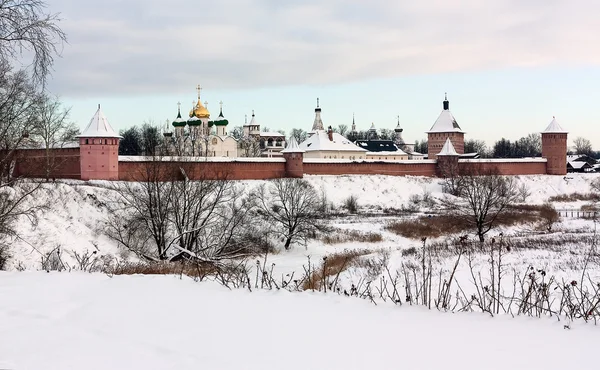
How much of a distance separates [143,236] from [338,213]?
11441 millimetres

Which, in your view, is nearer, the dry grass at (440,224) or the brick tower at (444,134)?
the dry grass at (440,224)

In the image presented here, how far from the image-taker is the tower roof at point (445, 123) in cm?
4197

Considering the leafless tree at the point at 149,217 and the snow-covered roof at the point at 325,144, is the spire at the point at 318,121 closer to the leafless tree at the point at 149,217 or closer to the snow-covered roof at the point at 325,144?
the snow-covered roof at the point at 325,144

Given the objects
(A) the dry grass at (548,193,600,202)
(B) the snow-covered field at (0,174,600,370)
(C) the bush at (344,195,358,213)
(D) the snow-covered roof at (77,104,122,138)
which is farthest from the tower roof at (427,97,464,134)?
(B) the snow-covered field at (0,174,600,370)

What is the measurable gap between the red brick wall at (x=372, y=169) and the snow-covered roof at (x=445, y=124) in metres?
6.35

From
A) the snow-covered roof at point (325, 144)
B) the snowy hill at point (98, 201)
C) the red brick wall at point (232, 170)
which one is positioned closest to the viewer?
the snowy hill at point (98, 201)

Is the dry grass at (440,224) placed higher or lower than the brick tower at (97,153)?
lower

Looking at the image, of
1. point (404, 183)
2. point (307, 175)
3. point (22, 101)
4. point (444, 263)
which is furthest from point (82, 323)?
point (404, 183)

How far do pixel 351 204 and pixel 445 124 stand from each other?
53.5 feet

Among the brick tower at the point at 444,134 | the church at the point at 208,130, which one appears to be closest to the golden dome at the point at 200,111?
the church at the point at 208,130

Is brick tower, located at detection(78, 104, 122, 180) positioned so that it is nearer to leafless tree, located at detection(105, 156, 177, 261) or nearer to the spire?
leafless tree, located at detection(105, 156, 177, 261)

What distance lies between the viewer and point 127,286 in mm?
5145

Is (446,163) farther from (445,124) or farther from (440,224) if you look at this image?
(440,224)

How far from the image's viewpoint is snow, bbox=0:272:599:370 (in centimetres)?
344
